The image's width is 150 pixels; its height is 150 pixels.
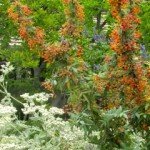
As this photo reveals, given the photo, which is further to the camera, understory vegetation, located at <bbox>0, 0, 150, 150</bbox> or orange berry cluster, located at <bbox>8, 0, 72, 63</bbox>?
orange berry cluster, located at <bbox>8, 0, 72, 63</bbox>

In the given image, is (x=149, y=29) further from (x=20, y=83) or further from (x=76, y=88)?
(x=76, y=88)

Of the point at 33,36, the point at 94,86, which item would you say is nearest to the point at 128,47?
the point at 94,86

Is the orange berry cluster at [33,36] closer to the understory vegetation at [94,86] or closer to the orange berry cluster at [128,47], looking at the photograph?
the understory vegetation at [94,86]

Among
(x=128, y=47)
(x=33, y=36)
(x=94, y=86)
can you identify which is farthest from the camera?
(x=33, y=36)

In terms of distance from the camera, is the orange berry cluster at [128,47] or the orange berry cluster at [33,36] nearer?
the orange berry cluster at [128,47]

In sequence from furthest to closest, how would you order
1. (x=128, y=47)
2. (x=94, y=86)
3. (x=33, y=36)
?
(x=33, y=36)
(x=94, y=86)
(x=128, y=47)

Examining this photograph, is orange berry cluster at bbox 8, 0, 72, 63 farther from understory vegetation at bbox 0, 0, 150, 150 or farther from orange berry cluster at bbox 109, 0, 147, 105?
orange berry cluster at bbox 109, 0, 147, 105

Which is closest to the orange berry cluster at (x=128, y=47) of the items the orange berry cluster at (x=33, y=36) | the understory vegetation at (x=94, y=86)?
the understory vegetation at (x=94, y=86)

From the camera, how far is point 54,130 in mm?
5957

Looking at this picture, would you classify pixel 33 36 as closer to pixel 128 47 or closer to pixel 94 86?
pixel 94 86

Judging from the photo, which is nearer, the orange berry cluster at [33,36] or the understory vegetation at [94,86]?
the understory vegetation at [94,86]

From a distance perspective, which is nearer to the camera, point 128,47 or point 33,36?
point 128,47

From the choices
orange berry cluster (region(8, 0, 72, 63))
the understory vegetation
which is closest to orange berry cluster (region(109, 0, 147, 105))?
the understory vegetation

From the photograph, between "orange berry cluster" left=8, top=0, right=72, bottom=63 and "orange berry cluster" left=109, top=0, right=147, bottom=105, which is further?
"orange berry cluster" left=8, top=0, right=72, bottom=63
